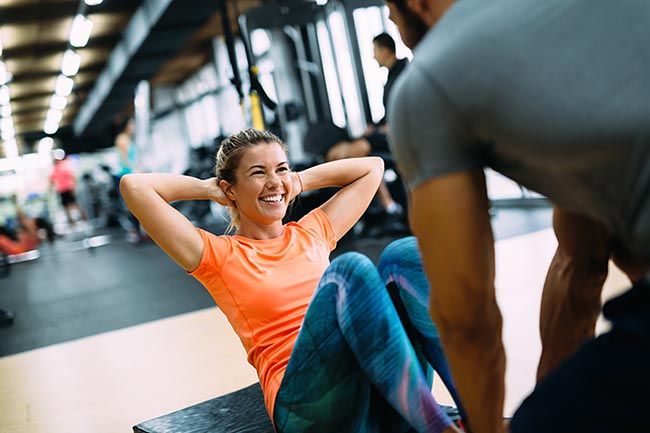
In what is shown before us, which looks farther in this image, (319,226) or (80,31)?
(80,31)

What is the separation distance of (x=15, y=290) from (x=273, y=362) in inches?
203

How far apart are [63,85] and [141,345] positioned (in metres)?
13.2

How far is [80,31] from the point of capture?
10.6 metres

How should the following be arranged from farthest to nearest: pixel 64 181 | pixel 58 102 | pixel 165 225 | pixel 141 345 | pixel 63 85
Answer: pixel 58 102, pixel 63 85, pixel 64 181, pixel 141 345, pixel 165 225

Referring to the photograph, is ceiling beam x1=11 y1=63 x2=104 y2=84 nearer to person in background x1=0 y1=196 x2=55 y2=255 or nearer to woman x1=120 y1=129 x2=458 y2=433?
person in background x1=0 y1=196 x2=55 y2=255

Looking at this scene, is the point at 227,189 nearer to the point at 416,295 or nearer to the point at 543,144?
the point at 416,295

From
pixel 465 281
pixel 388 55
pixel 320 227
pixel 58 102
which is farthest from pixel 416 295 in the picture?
pixel 58 102

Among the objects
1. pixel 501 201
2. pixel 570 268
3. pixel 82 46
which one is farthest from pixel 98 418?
pixel 82 46

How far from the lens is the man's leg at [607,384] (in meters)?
0.76

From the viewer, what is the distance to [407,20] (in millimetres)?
1003

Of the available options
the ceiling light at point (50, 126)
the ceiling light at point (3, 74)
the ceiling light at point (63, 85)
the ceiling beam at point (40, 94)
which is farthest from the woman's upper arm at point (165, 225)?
the ceiling light at point (50, 126)

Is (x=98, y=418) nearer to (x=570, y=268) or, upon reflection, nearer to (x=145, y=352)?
(x=145, y=352)

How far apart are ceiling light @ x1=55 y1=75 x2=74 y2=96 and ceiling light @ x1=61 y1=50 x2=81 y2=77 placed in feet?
1.30

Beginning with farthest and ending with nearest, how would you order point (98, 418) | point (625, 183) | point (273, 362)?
point (98, 418) < point (273, 362) < point (625, 183)
